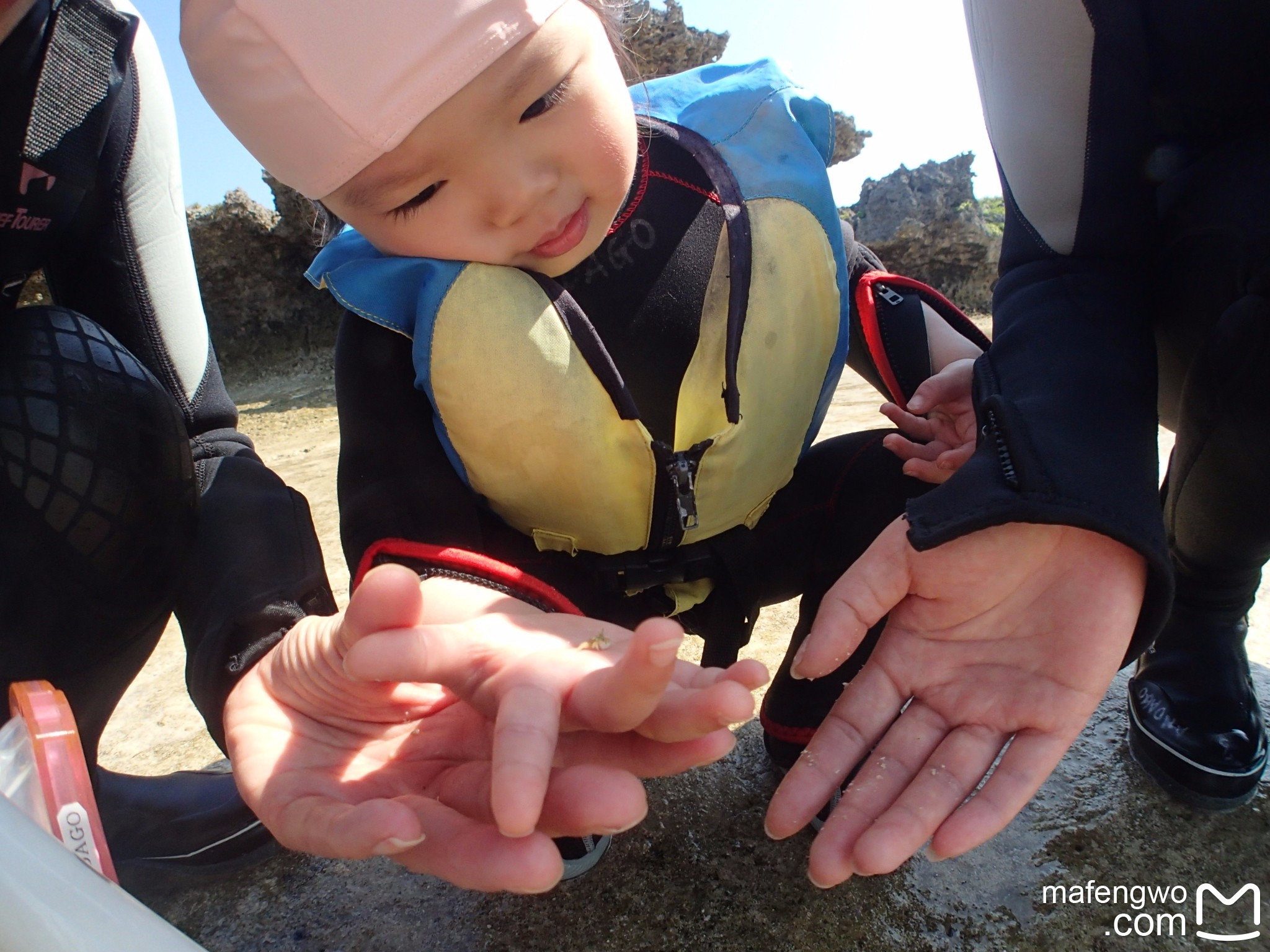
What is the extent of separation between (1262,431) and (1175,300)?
8.8 inches

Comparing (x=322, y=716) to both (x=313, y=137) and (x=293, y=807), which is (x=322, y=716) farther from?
(x=313, y=137)

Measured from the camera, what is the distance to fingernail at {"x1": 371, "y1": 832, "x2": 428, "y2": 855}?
0.58 metres

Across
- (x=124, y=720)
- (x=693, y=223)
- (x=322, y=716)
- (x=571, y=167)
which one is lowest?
(x=124, y=720)

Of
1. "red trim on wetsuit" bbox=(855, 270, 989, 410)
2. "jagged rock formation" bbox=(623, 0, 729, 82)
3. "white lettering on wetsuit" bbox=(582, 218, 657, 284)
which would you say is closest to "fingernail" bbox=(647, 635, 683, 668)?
"white lettering on wetsuit" bbox=(582, 218, 657, 284)

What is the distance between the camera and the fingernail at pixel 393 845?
1.89 feet

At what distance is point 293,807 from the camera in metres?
0.67

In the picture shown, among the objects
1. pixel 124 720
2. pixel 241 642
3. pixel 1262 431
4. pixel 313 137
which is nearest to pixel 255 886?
pixel 241 642

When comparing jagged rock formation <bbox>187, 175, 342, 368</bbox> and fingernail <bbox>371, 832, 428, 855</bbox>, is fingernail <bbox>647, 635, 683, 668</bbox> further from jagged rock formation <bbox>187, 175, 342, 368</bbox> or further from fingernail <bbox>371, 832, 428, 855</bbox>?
jagged rock formation <bbox>187, 175, 342, 368</bbox>

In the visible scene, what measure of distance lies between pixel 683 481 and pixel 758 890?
50cm

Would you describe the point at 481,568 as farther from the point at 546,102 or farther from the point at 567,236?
the point at 546,102

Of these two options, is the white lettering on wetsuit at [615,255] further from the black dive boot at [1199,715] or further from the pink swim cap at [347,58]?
the black dive boot at [1199,715]

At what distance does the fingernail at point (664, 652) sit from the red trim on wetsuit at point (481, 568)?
0.39m

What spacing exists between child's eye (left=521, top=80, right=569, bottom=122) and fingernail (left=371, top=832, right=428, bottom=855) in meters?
0.70

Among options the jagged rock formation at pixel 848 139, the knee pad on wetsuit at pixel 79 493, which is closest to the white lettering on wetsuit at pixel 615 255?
the knee pad on wetsuit at pixel 79 493
